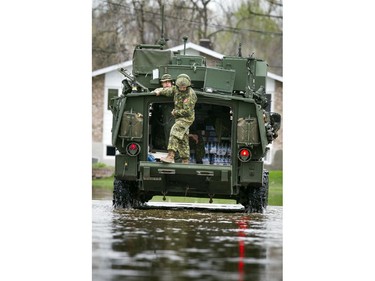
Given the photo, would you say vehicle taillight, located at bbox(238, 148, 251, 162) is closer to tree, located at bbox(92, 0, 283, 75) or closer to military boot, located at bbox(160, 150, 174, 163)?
military boot, located at bbox(160, 150, 174, 163)

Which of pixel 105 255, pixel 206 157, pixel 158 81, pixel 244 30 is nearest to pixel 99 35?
pixel 158 81

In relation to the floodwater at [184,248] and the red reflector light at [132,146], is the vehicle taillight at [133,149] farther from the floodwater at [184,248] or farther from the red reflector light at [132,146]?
the floodwater at [184,248]

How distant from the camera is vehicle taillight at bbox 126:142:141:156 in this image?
1280 cm

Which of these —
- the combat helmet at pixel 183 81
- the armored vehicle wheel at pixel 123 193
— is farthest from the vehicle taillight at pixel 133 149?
the combat helmet at pixel 183 81

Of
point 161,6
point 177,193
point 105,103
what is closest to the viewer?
point 177,193

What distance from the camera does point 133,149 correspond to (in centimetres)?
1280

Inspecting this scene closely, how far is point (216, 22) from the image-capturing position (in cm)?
1722

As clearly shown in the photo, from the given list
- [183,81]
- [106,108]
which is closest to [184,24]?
[106,108]

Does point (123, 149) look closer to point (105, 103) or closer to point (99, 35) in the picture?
point (99, 35)

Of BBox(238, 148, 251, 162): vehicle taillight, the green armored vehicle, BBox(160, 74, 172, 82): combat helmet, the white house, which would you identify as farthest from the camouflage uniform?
the white house

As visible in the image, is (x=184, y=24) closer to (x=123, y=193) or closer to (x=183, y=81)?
(x=123, y=193)

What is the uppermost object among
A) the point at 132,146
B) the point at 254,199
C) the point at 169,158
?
the point at 132,146

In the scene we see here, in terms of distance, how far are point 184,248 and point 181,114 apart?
13.4ft
